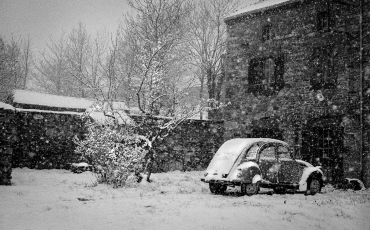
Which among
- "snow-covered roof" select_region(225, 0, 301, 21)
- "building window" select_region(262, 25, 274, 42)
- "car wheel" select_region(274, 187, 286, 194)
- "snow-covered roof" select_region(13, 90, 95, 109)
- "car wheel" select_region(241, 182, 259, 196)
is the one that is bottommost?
"car wheel" select_region(274, 187, 286, 194)

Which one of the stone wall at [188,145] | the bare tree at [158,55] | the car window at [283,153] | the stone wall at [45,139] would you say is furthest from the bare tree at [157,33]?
the car window at [283,153]

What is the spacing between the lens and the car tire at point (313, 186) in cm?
1027

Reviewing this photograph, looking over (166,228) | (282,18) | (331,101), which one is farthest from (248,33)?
(166,228)

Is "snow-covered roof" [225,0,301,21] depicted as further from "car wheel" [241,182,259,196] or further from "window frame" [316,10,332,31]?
"car wheel" [241,182,259,196]

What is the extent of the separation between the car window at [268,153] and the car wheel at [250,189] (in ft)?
3.06

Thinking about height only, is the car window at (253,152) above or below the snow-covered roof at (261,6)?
below

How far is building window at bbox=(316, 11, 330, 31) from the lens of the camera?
13.1m

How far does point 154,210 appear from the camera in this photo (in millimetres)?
6578

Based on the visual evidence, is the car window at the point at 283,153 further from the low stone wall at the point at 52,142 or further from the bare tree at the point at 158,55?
the low stone wall at the point at 52,142

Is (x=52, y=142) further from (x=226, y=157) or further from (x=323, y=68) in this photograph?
(x=323, y=68)

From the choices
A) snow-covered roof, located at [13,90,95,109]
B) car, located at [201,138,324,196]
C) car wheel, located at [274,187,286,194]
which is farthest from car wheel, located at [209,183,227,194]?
snow-covered roof, located at [13,90,95,109]

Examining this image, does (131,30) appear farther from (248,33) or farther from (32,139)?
(32,139)

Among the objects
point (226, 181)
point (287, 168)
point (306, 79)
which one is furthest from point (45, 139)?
point (306, 79)

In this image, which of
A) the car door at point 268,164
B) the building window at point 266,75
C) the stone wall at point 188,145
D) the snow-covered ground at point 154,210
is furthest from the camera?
the stone wall at point 188,145
